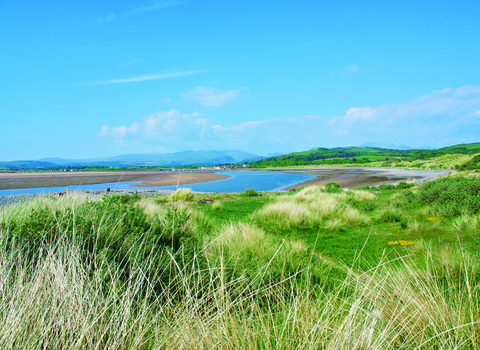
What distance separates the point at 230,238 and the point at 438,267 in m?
2.98

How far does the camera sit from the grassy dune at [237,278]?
1845 mm

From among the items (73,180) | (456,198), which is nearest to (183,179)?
(73,180)

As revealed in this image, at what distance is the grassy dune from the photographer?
184cm

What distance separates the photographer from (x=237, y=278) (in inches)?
111

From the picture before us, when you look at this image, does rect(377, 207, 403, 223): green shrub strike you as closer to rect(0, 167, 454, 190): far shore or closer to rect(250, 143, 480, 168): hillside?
rect(0, 167, 454, 190): far shore

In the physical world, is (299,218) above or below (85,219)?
below

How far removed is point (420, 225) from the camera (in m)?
6.78

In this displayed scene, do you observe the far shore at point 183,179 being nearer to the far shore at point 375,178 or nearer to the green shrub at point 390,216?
the far shore at point 375,178

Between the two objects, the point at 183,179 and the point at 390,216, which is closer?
the point at 390,216

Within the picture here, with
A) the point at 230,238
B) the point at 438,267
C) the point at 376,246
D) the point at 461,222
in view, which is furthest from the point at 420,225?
the point at 230,238

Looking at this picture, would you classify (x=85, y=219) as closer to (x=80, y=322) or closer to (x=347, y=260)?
(x=80, y=322)

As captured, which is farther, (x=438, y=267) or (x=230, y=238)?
(x=230, y=238)

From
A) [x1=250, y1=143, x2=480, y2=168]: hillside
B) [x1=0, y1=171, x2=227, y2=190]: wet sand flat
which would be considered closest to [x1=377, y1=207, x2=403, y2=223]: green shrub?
[x1=0, y1=171, x2=227, y2=190]: wet sand flat

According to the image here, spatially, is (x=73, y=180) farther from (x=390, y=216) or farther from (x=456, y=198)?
(x=456, y=198)
